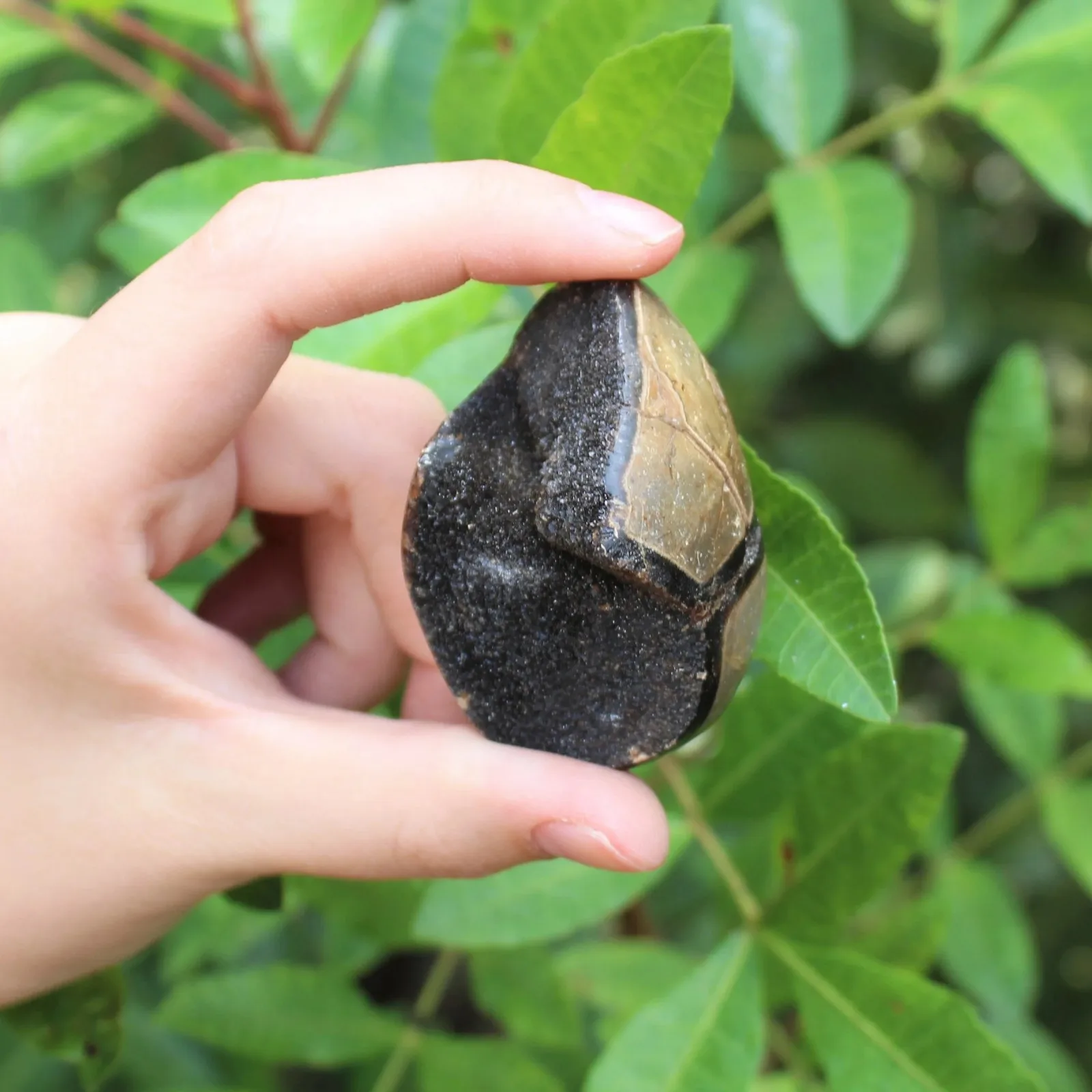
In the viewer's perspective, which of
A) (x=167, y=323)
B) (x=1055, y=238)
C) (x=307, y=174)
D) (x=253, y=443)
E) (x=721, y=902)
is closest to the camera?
(x=167, y=323)

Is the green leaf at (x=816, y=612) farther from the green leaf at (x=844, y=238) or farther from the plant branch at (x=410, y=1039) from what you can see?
the plant branch at (x=410, y=1039)

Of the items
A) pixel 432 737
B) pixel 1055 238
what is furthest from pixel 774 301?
pixel 432 737

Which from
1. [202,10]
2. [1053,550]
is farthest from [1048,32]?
[202,10]

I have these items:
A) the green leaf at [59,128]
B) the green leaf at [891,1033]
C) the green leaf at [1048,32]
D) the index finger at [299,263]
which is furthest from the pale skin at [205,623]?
the green leaf at [1048,32]

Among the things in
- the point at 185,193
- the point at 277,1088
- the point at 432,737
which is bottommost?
the point at 277,1088

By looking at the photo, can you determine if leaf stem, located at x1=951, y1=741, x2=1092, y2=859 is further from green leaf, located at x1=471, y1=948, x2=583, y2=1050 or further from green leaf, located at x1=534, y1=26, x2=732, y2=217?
green leaf, located at x1=534, y1=26, x2=732, y2=217

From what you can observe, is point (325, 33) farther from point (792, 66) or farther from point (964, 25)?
point (964, 25)

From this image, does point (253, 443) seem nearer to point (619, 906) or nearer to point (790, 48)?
point (619, 906)
